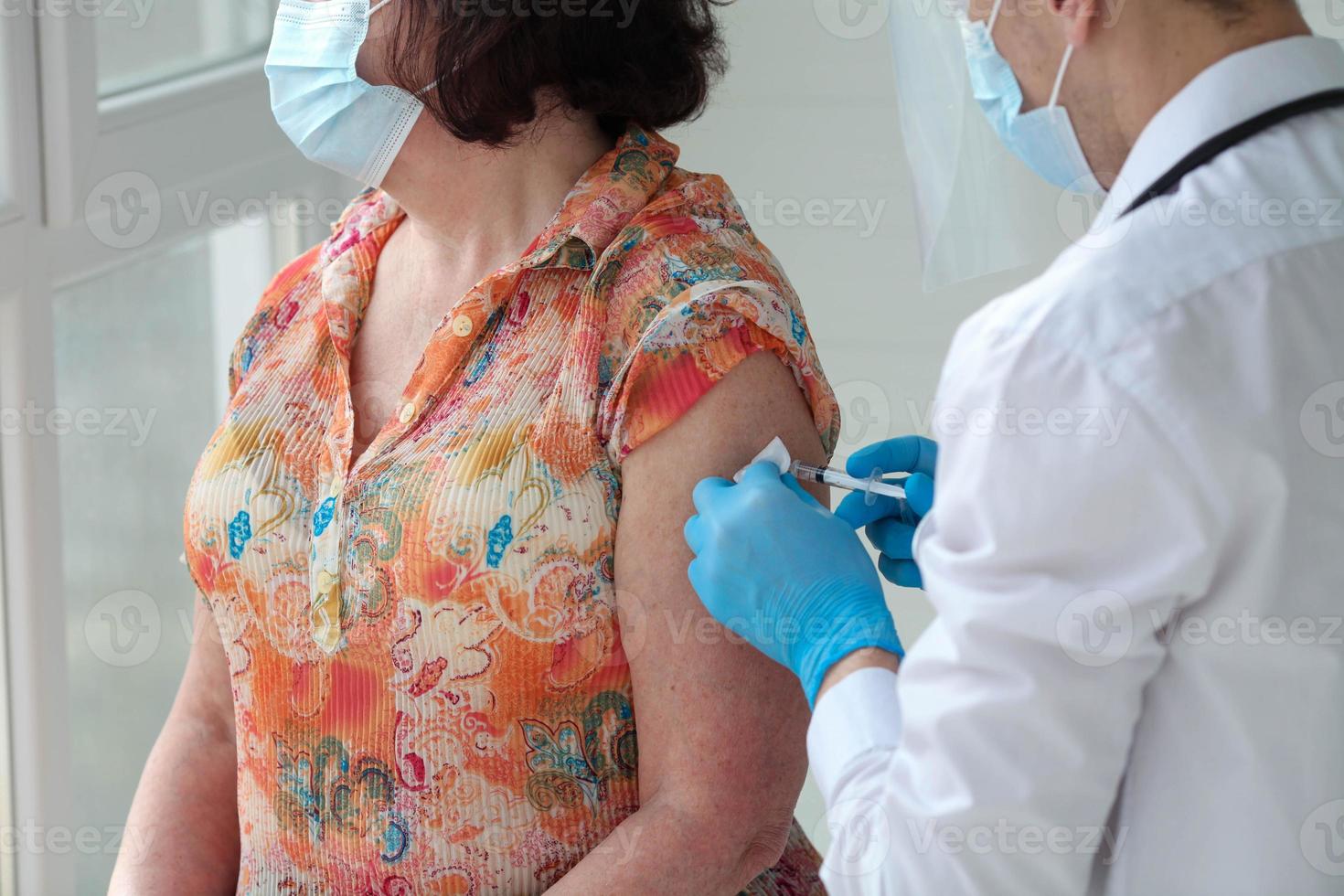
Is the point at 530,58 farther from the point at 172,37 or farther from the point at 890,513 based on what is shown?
the point at 172,37

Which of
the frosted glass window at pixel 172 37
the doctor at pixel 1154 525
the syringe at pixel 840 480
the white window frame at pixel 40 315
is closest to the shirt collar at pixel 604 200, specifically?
the syringe at pixel 840 480

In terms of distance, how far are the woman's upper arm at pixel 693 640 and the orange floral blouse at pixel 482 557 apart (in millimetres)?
20

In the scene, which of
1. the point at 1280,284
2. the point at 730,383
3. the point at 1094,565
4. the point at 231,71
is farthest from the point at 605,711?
the point at 231,71

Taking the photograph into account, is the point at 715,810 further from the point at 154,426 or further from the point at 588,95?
the point at 154,426

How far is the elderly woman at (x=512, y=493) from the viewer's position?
1221 millimetres

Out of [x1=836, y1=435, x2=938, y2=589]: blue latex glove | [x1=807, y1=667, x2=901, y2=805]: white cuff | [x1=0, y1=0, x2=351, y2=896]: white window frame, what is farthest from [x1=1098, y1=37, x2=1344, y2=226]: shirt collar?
[x1=0, y1=0, x2=351, y2=896]: white window frame

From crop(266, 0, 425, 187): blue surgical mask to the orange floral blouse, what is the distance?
19cm

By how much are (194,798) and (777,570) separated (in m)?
0.79

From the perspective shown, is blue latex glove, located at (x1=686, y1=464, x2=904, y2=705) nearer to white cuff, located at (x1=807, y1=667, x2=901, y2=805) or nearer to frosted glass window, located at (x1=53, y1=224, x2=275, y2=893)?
white cuff, located at (x1=807, y1=667, x2=901, y2=805)

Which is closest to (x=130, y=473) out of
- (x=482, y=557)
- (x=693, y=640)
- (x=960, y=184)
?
(x=482, y=557)

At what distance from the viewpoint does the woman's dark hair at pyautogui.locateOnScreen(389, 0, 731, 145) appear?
128cm

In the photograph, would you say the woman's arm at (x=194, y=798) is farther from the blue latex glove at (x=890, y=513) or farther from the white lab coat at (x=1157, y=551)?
the white lab coat at (x=1157, y=551)

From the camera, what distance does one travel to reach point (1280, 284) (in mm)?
817

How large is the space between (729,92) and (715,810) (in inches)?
68.1
